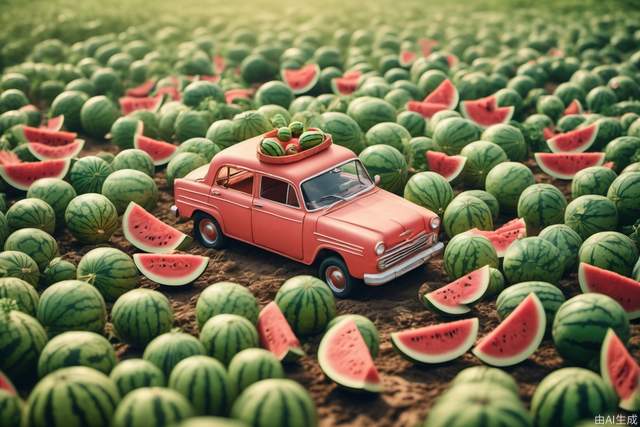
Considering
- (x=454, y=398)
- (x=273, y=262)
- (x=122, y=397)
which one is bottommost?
(x=273, y=262)

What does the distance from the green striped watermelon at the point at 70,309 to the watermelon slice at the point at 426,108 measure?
6.58 metres

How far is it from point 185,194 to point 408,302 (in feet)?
10.1

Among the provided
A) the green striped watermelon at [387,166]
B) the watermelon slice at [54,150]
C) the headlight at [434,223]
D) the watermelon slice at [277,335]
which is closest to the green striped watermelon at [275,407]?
the watermelon slice at [277,335]

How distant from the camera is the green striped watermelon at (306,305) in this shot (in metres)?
6.38

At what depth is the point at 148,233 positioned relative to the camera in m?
8.29

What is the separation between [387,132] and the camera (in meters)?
9.85

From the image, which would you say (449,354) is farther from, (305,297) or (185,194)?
(185,194)

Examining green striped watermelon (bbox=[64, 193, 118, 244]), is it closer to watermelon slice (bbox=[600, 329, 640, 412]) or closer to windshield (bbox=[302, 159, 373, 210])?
windshield (bbox=[302, 159, 373, 210])

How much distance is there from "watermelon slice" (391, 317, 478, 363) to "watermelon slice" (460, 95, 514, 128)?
5.62m

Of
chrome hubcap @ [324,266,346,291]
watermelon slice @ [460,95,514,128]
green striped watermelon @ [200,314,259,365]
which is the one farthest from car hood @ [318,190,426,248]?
watermelon slice @ [460,95,514,128]

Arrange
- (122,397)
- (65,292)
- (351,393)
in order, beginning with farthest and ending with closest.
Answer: (65,292)
(351,393)
(122,397)

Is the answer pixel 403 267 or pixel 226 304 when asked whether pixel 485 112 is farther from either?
pixel 226 304

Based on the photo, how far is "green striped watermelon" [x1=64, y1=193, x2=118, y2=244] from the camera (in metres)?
8.20

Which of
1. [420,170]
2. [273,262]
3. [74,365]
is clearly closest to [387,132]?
[420,170]
